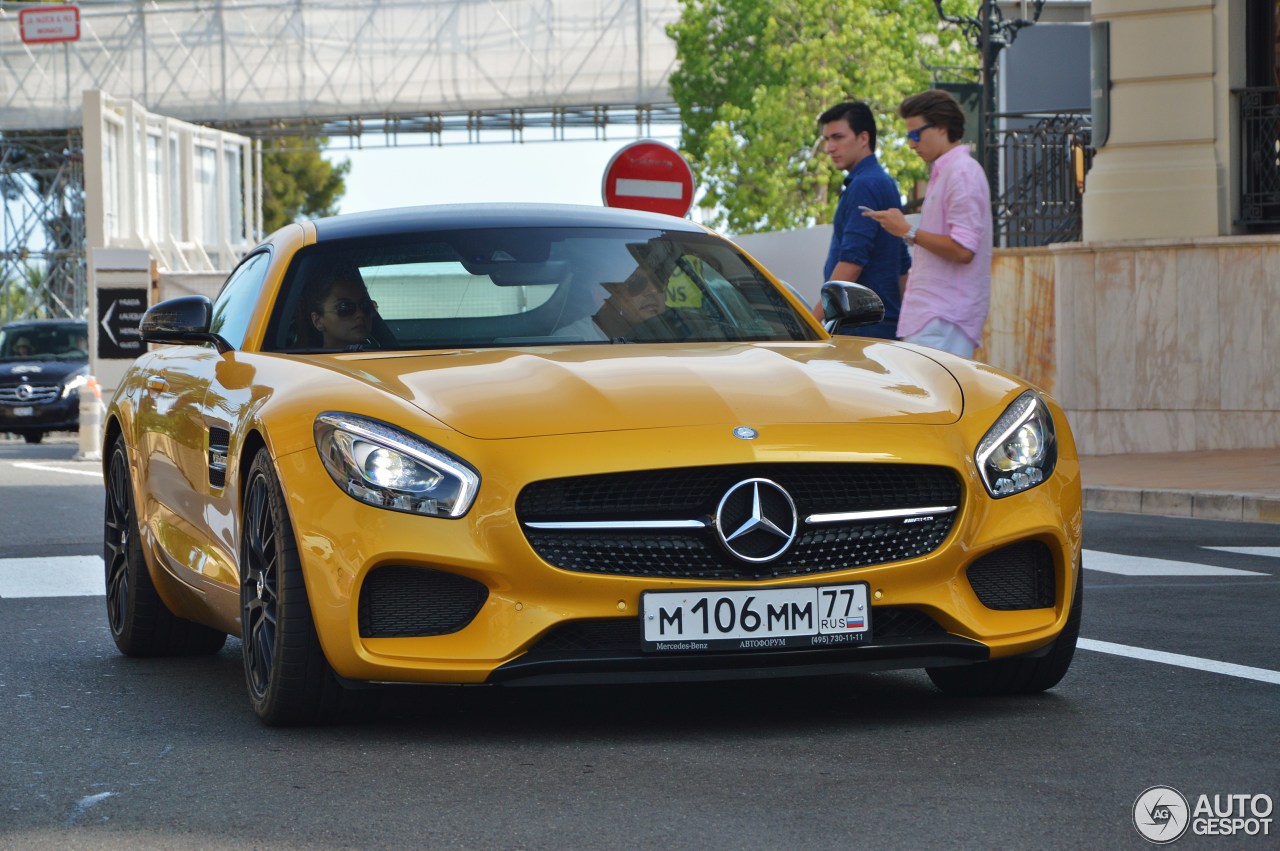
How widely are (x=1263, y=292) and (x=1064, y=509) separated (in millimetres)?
12172

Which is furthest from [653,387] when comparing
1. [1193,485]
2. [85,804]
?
[1193,485]

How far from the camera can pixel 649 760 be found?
15.8 feet

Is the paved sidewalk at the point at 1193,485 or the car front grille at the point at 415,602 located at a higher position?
the car front grille at the point at 415,602

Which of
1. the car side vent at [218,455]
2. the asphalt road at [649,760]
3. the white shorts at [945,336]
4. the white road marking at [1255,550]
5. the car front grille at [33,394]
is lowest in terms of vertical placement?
the white road marking at [1255,550]

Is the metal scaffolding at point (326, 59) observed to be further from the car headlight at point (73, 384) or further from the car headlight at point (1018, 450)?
the car headlight at point (1018, 450)

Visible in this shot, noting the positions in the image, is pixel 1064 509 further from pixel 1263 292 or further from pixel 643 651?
pixel 1263 292

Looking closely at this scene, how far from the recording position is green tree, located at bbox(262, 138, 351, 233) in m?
92.9

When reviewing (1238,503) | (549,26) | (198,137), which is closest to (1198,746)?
(1238,503)

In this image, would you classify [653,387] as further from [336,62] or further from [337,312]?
[336,62]

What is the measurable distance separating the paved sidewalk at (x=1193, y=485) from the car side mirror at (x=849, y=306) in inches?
261

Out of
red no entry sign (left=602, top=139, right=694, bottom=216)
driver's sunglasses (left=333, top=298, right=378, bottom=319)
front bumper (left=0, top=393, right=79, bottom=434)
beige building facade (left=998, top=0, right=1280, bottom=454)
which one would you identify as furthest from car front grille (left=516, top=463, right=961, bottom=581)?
front bumper (left=0, top=393, right=79, bottom=434)

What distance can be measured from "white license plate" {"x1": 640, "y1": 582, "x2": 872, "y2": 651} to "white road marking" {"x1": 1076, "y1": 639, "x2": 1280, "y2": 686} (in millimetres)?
1549

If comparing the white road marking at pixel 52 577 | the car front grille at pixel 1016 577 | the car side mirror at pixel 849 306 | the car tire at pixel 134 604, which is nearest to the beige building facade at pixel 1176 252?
the white road marking at pixel 52 577

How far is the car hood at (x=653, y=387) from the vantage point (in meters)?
5.11
